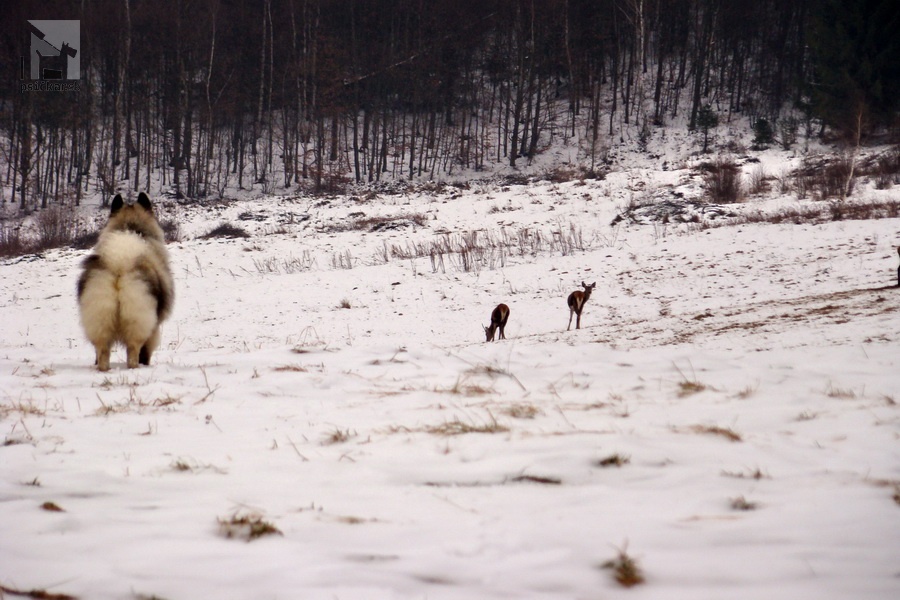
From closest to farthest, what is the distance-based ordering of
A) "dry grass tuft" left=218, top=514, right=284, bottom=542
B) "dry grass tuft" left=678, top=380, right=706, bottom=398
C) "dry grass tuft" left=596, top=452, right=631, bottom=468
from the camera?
"dry grass tuft" left=218, top=514, right=284, bottom=542
"dry grass tuft" left=596, top=452, right=631, bottom=468
"dry grass tuft" left=678, top=380, right=706, bottom=398

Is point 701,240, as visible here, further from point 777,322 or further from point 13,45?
point 13,45

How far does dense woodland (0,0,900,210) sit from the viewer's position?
36094 millimetres

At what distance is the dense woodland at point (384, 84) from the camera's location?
3609cm

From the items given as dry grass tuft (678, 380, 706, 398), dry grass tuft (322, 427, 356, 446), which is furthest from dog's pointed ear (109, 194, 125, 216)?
dry grass tuft (678, 380, 706, 398)

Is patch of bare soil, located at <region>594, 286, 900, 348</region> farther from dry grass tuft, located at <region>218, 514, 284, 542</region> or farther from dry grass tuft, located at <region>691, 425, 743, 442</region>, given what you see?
dry grass tuft, located at <region>218, 514, 284, 542</region>

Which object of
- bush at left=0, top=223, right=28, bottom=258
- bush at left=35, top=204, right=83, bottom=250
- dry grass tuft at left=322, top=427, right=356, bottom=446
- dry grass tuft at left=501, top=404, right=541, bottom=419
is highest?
dry grass tuft at left=501, top=404, right=541, bottom=419

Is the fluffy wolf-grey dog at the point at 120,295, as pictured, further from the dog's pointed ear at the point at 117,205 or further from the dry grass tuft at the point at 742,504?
the dry grass tuft at the point at 742,504

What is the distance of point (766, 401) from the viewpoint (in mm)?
3529

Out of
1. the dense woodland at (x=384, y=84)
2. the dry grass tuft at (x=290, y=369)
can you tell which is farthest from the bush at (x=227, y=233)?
the dry grass tuft at (x=290, y=369)

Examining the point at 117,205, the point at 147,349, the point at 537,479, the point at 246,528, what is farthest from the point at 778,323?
the point at 117,205

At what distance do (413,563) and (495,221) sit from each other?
20.5 m

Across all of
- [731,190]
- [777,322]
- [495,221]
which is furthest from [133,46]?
[777,322]

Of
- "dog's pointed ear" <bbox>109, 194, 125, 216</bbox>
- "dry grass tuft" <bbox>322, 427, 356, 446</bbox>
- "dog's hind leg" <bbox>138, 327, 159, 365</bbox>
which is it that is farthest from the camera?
"dog's pointed ear" <bbox>109, 194, 125, 216</bbox>

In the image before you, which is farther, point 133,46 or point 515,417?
point 133,46
